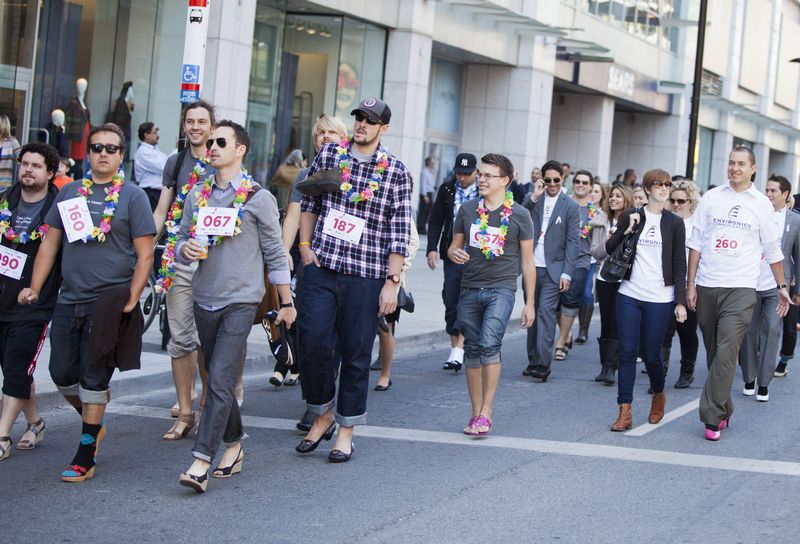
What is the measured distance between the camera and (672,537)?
616 cm

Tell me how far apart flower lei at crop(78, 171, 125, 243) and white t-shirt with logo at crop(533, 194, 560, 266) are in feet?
18.7

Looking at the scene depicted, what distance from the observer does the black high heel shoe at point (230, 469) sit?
22.9 ft

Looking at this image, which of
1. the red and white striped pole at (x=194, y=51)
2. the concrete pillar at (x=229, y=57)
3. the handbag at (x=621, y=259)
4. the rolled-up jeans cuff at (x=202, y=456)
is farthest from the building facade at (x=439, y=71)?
the rolled-up jeans cuff at (x=202, y=456)

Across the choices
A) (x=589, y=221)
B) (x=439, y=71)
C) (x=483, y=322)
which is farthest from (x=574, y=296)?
(x=439, y=71)

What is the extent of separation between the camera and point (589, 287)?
46.8 ft

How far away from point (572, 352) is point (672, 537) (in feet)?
25.9

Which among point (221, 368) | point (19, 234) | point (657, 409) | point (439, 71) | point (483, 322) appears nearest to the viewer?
point (221, 368)

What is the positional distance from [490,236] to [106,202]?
2.99 m

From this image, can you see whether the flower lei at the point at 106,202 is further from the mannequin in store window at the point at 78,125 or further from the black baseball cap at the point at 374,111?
the mannequin in store window at the point at 78,125

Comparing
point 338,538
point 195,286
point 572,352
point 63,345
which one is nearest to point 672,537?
point 338,538

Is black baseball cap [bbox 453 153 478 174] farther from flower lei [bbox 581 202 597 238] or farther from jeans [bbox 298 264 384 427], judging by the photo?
jeans [bbox 298 264 384 427]

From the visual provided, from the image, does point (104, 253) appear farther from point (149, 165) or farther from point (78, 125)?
point (78, 125)

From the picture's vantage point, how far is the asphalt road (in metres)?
6.07

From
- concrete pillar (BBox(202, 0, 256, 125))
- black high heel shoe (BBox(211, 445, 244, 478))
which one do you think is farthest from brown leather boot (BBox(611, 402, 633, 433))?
concrete pillar (BBox(202, 0, 256, 125))
